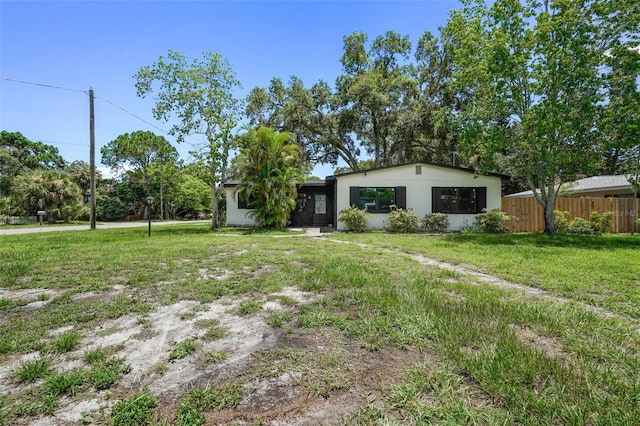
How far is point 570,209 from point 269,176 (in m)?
13.4

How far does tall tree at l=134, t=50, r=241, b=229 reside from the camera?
1433cm

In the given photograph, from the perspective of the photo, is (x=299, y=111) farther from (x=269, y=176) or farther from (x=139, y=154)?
(x=139, y=154)

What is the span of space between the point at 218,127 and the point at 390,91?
1156cm

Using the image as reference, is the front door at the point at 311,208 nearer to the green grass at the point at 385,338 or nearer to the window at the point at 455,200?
the window at the point at 455,200

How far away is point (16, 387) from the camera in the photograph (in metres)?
1.83

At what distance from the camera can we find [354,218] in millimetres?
12508

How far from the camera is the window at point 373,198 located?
13.3 m

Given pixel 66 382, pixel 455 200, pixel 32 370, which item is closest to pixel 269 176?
pixel 455 200

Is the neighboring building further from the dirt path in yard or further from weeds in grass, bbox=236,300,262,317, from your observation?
weeds in grass, bbox=236,300,262,317

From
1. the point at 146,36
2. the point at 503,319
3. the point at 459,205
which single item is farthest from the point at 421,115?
the point at 503,319

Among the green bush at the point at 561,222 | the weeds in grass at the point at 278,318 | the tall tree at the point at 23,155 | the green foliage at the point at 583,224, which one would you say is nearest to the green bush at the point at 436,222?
the green bush at the point at 561,222

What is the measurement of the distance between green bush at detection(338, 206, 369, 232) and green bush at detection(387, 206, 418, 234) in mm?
1116

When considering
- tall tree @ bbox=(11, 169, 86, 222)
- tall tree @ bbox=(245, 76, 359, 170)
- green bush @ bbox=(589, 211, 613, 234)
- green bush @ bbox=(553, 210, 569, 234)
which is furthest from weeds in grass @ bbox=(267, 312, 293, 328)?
tall tree @ bbox=(11, 169, 86, 222)

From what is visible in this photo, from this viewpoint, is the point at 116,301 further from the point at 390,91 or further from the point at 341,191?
the point at 390,91
